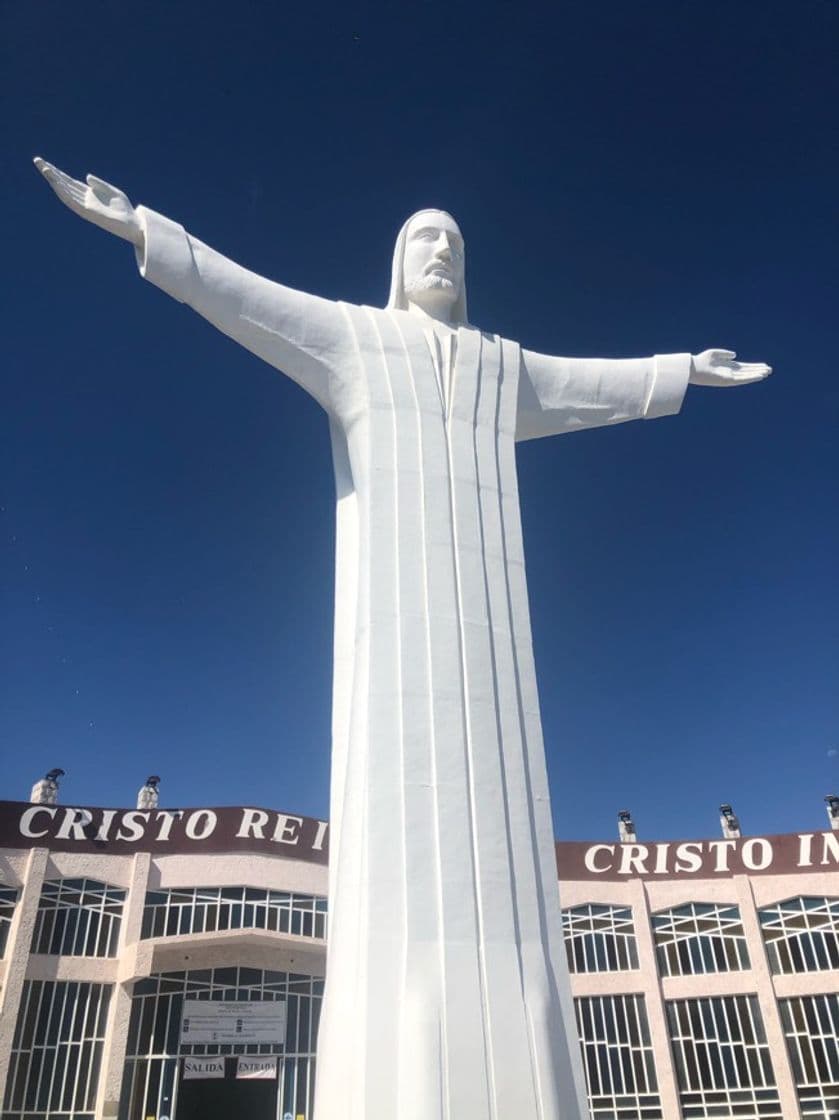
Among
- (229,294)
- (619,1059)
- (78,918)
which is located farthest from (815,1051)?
(229,294)

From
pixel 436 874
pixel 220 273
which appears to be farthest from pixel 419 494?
pixel 436 874

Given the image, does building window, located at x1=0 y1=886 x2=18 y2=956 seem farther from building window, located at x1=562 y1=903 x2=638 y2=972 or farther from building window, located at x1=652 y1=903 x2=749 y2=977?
building window, located at x1=652 y1=903 x2=749 y2=977

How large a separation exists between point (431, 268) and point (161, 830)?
55.0 feet

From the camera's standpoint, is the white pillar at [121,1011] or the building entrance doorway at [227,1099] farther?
the building entrance doorway at [227,1099]

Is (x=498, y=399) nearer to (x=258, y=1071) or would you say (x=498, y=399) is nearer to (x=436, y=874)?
(x=436, y=874)

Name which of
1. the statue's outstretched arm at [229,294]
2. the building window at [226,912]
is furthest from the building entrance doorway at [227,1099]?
the statue's outstretched arm at [229,294]

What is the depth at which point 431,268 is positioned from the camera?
7.91 m

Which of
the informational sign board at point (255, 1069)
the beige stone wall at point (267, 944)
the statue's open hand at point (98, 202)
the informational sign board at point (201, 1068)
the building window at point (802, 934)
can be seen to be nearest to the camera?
the statue's open hand at point (98, 202)

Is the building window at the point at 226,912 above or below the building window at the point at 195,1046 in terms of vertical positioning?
above

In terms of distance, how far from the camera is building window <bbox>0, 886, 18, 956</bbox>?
1845 centimetres

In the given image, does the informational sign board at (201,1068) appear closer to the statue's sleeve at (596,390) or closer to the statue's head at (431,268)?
the statue's sleeve at (596,390)

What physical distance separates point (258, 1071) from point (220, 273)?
18.9 m

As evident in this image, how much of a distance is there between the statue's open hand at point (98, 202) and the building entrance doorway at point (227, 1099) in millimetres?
18903

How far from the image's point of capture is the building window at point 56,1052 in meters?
17.8
